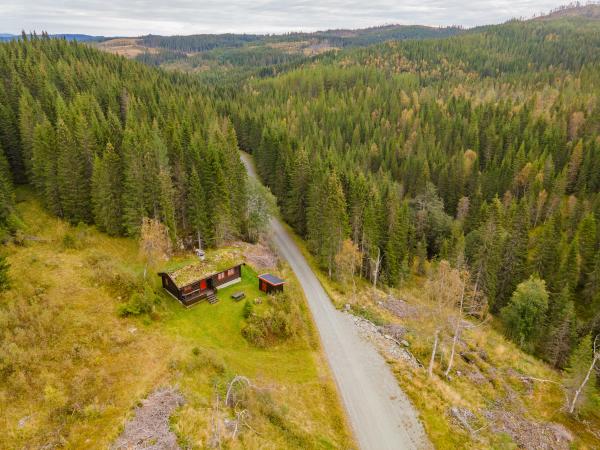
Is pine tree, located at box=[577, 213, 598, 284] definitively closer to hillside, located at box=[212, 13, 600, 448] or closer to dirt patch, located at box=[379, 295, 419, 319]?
hillside, located at box=[212, 13, 600, 448]

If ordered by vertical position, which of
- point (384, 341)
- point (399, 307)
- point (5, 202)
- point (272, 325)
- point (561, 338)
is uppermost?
point (5, 202)

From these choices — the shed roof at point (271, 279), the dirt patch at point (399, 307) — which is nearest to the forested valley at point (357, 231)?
the dirt patch at point (399, 307)

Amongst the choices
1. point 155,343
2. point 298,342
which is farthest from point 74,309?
point 298,342

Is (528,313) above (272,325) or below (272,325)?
below

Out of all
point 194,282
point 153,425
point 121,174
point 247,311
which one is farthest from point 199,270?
point 121,174

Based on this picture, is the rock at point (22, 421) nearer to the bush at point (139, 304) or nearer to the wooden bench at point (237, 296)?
the bush at point (139, 304)

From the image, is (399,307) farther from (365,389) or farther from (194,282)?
(194,282)

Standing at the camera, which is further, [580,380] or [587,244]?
[587,244]
